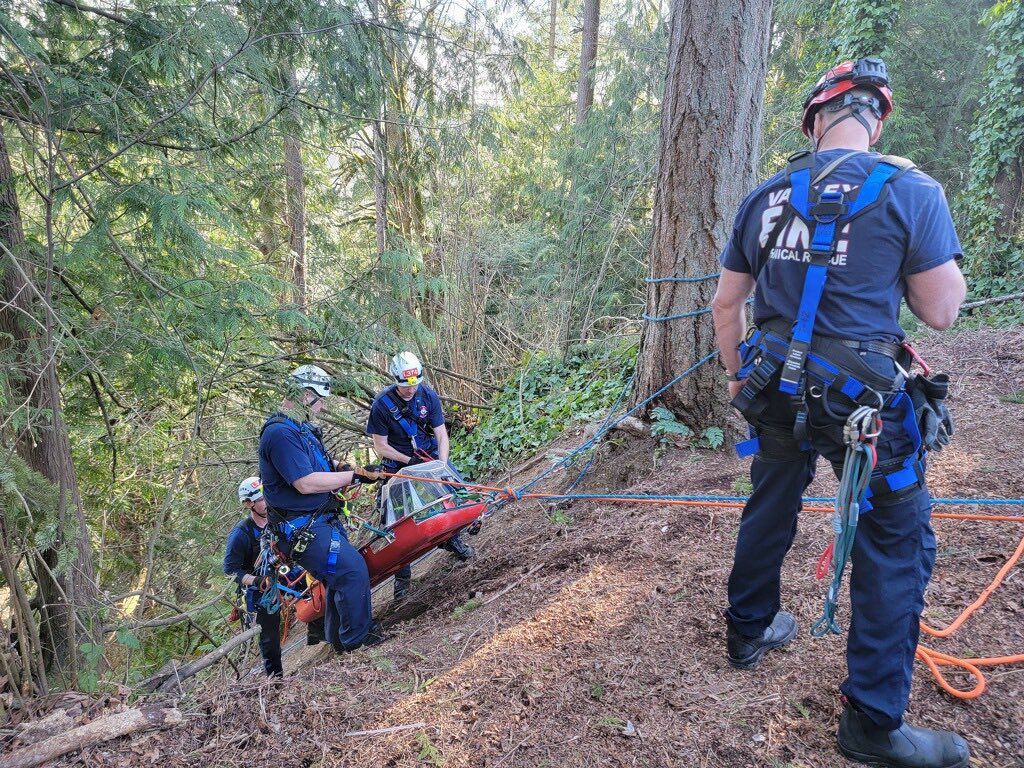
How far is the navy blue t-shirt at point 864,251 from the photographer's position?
1.76m

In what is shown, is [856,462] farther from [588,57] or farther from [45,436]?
[588,57]

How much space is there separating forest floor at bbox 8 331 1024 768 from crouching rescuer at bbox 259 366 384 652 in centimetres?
61

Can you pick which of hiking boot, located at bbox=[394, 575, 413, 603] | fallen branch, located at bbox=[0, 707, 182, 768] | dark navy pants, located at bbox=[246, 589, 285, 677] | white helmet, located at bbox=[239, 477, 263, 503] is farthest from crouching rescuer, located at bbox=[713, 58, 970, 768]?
white helmet, located at bbox=[239, 477, 263, 503]

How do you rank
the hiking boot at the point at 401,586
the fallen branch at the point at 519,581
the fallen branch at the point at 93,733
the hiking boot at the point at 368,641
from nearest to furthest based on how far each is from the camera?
1. the fallen branch at the point at 93,733
2. the fallen branch at the point at 519,581
3. the hiking boot at the point at 368,641
4. the hiking boot at the point at 401,586

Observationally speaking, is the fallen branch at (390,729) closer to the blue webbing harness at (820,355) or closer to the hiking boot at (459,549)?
the blue webbing harness at (820,355)

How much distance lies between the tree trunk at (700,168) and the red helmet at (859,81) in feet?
8.00

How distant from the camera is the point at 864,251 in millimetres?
1808

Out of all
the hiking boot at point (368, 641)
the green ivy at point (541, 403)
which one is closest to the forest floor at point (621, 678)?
the hiking boot at point (368, 641)

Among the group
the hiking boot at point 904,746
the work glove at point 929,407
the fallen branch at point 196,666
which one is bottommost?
the fallen branch at point 196,666

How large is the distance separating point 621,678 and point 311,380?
303 centimetres

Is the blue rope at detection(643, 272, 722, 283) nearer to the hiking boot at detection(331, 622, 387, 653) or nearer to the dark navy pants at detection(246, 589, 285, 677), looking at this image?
the hiking boot at detection(331, 622, 387, 653)

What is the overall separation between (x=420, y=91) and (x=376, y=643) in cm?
639

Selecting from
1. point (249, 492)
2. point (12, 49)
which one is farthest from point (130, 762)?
point (12, 49)

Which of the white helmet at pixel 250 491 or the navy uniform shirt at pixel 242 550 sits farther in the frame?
the white helmet at pixel 250 491
